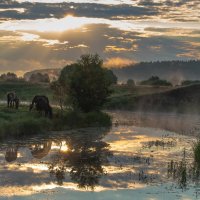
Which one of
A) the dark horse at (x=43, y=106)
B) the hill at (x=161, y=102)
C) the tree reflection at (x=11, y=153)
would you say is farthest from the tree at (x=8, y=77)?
the tree reflection at (x=11, y=153)

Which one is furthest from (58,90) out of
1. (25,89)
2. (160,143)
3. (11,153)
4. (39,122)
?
(25,89)

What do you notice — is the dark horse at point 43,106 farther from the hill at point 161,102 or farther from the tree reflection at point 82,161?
the hill at point 161,102

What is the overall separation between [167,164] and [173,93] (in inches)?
2622

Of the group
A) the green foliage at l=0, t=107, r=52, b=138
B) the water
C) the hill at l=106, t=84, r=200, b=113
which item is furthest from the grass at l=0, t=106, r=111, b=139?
the hill at l=106, t=84, r=200, b=113

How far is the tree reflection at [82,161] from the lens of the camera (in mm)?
25836

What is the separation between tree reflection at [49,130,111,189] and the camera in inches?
1017

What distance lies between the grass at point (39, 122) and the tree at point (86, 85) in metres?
2.01

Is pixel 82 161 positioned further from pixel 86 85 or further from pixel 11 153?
pixel 86 85

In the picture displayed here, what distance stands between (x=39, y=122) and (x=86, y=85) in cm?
1311

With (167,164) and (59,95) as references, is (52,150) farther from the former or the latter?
(59,95)

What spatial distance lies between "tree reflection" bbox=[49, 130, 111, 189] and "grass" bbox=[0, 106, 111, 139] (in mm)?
3516

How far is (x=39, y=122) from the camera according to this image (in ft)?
148

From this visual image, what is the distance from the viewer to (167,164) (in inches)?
1179

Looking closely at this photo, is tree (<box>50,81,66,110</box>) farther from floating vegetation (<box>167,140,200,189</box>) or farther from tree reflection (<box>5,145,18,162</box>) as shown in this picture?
floating vegetation (<box>167,140,200,189</box>)
